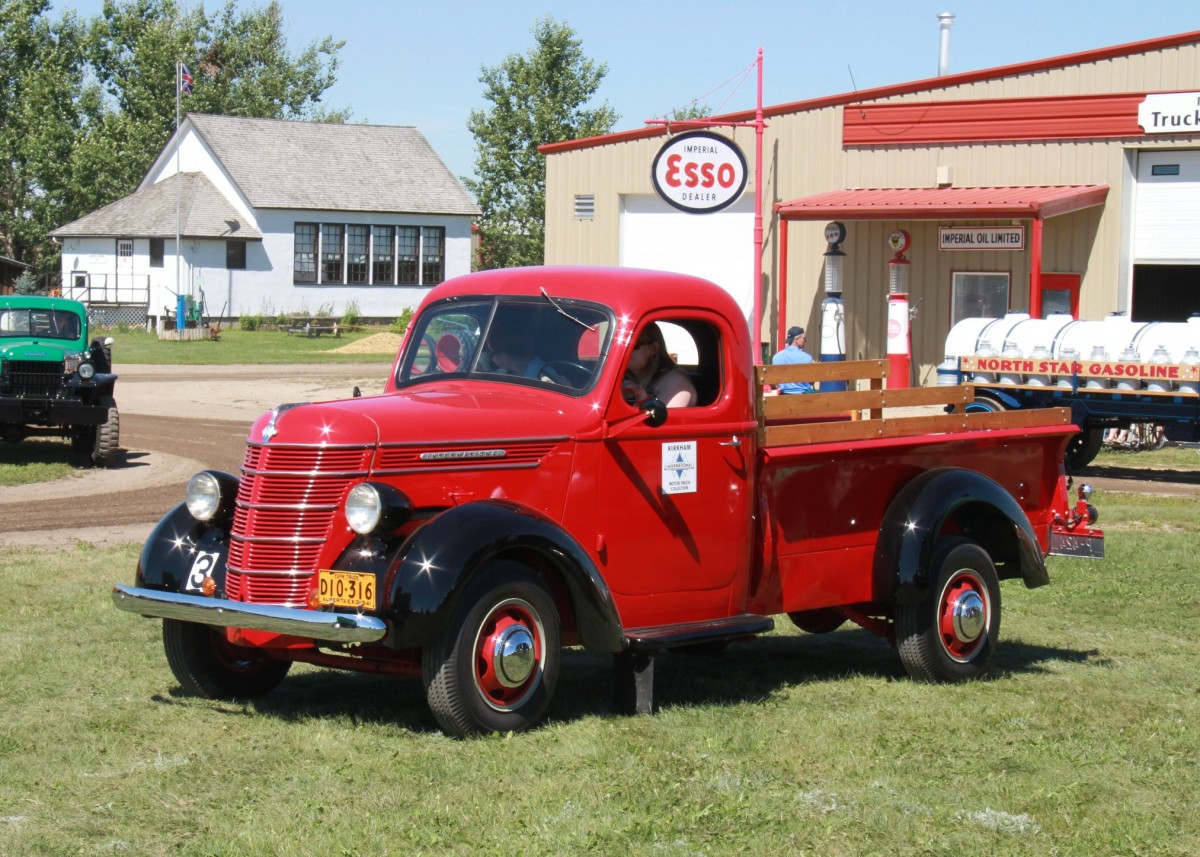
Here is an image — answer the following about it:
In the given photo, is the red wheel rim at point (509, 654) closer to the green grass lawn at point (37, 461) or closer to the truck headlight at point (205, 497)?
the truck headlight at point (205, 497)

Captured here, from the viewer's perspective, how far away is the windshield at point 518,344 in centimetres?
727

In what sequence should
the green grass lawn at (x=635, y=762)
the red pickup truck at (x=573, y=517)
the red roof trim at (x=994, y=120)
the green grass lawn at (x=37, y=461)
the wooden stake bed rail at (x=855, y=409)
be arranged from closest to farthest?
the green grass lawn at (x=635, y=762) < the red pickup truck at (x=573, y=517) < the wooden stake bed rail at (x=855, y=409) < the green grass lawn at (x=37, y=461) < the red roof trim at (x=994, y=120)

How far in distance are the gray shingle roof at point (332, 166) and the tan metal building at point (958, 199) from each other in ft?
89.4

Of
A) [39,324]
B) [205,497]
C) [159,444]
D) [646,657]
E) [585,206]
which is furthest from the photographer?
[585,206]

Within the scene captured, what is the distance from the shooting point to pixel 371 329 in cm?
5778

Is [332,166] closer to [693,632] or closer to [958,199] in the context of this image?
[958,199]

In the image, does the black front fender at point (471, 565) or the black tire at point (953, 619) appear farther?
the black tire at point (953, 619)

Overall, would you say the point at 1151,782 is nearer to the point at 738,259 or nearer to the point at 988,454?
the point at 988,454

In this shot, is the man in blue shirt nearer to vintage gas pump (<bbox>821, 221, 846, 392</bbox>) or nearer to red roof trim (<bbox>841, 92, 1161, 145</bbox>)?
vintage gas pump (<bbox>821, 221, 846, 392</bbox>)

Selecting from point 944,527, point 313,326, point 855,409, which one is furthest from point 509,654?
point 313,326

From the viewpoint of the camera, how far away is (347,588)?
6391 millimetres

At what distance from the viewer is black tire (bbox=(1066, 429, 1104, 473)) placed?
21.0 meters

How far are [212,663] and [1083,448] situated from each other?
52.5ft

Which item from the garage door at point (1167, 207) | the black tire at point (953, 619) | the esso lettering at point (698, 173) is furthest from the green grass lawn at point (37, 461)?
the garage door at point (1167, 207)
